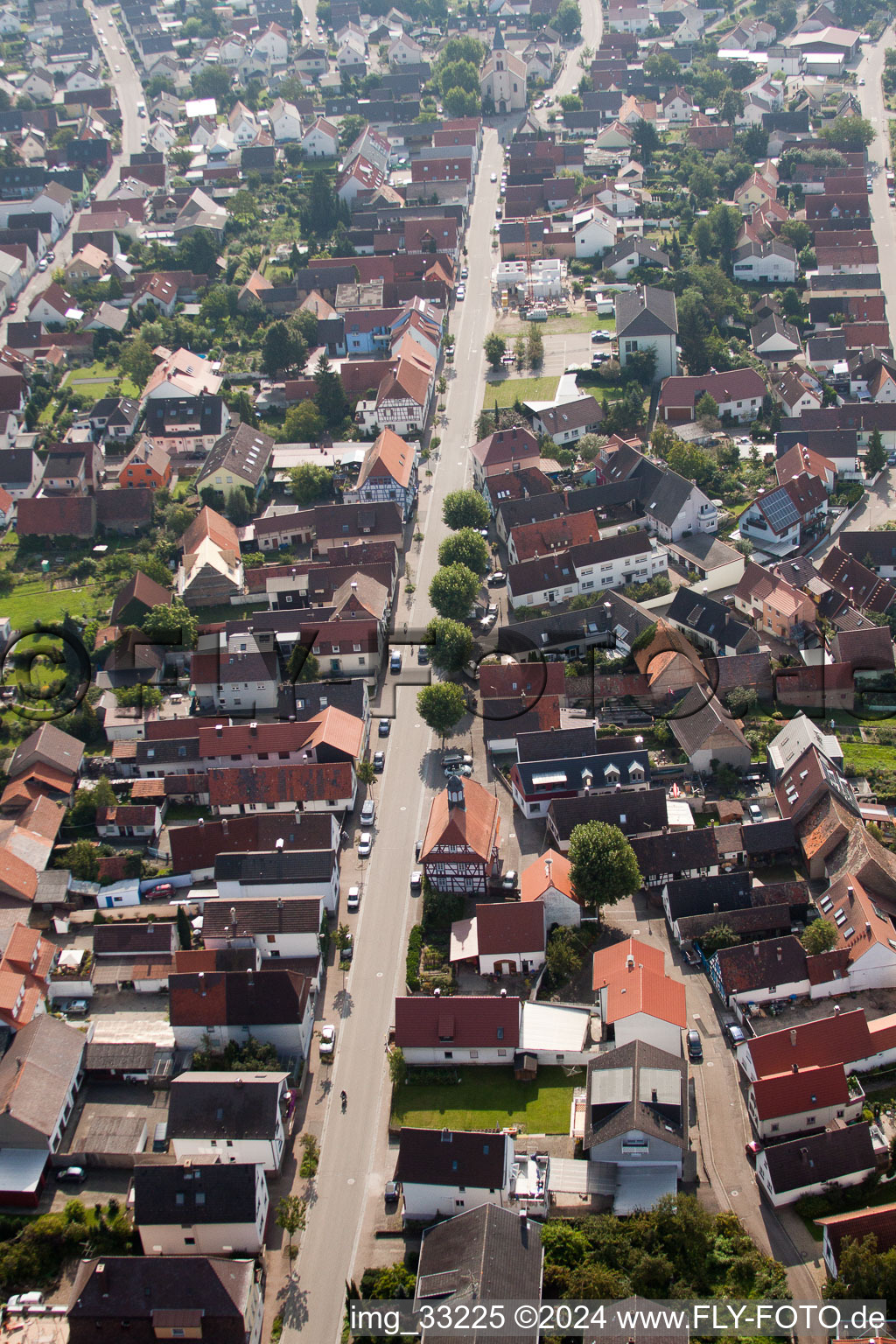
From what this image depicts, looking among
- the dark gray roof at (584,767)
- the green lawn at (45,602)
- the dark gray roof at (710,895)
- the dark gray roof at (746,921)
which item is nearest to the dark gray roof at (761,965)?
the dark gray roof at (746,921)

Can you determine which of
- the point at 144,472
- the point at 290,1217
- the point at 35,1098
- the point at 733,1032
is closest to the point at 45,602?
the point at 144,472

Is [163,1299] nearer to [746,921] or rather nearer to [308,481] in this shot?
[746,921]

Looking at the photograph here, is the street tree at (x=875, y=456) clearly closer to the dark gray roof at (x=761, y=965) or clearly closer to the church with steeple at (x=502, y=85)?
the dark gray roof at (x=761, y=965)

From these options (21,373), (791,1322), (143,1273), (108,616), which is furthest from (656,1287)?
(21,373)

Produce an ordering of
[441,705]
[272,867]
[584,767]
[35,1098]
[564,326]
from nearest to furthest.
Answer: [35,1098] < [272,867] < [584,767] < [441,705] < [564,326]

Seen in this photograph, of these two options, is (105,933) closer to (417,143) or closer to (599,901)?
(599,901)

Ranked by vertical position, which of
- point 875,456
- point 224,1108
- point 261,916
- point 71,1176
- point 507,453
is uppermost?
point 507,453
